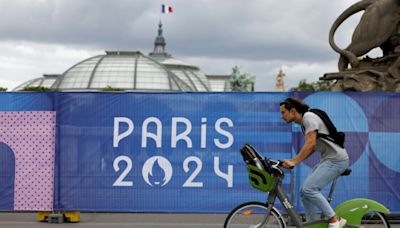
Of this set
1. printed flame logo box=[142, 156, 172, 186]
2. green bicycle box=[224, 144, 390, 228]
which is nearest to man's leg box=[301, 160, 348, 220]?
green bicycle box=[224, 144, 390, 228]

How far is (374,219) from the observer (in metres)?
7.02

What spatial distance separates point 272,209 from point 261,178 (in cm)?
31

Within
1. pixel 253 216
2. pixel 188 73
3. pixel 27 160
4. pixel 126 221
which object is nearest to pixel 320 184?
pixel 253 216

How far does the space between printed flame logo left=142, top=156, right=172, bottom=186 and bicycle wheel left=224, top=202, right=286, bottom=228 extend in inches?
115

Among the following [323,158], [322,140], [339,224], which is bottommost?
[339,224]

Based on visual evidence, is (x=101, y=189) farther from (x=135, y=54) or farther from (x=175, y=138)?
(x=135, y=54)

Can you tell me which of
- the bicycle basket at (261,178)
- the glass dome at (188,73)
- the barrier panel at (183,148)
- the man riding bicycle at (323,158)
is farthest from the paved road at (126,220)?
the glass dome at (188,73)

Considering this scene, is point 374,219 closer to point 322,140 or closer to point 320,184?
point 320,184

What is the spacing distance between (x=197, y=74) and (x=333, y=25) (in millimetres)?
126114

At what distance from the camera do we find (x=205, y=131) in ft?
32.1

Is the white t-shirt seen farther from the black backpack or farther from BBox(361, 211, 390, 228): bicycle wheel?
BBox(361, 211, 390, 228): bicycle wheel

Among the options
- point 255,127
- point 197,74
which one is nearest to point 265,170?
point 255,127

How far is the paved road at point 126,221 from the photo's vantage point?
943cm

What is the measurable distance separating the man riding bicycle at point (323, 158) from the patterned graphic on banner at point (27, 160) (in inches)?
159
